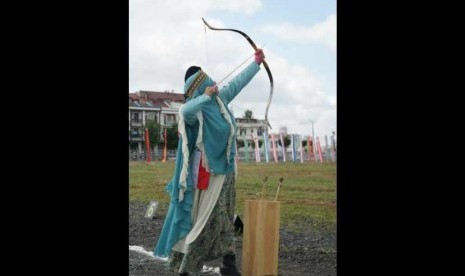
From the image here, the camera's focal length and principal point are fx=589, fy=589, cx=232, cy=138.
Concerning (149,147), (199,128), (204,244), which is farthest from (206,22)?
(204,244)

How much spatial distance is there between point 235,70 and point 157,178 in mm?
1756

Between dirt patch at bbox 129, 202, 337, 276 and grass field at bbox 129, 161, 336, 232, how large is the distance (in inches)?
4.6

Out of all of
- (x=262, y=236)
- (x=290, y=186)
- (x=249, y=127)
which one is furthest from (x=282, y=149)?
(x=262, y=236)

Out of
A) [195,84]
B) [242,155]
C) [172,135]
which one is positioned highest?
[195,84]

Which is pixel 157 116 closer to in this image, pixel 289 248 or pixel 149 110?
pixel 149 110

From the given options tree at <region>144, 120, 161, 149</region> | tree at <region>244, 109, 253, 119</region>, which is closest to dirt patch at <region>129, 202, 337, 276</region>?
tree at <region>144, 120, 161, 149</region>

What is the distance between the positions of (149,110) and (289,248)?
1.67 metres

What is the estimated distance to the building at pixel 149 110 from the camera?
4.76 meters

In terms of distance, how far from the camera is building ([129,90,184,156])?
15.6 feet

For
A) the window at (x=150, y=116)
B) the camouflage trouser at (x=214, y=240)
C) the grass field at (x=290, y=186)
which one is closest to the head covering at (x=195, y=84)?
the camouflage trouser at (x=214, y=240)

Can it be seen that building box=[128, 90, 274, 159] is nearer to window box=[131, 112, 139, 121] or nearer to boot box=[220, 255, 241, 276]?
window box=[131, 112, 139, 121]

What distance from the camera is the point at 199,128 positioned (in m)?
4.12

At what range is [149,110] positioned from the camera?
494 centimetres

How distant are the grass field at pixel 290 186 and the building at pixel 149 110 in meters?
0.29
